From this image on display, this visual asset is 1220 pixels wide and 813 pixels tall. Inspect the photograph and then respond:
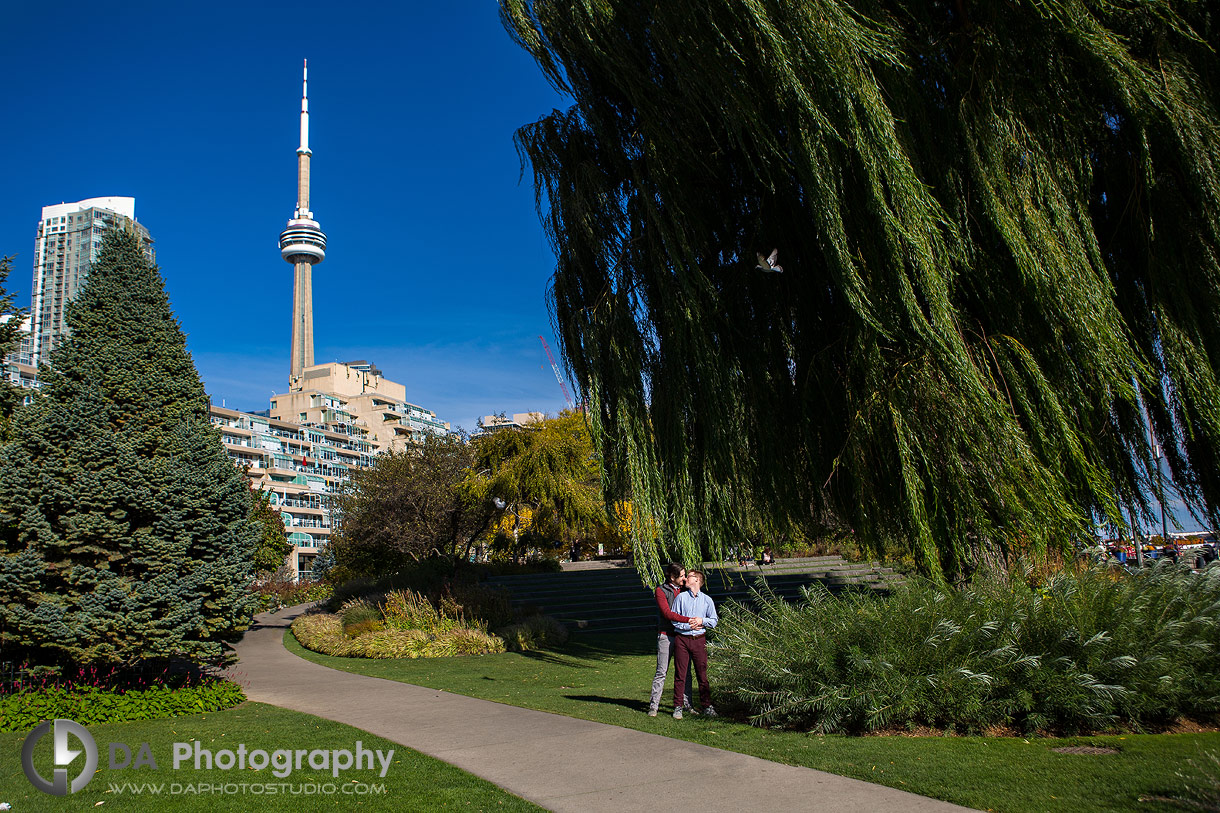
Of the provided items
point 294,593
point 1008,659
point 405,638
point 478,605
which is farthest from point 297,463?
point 1008,659

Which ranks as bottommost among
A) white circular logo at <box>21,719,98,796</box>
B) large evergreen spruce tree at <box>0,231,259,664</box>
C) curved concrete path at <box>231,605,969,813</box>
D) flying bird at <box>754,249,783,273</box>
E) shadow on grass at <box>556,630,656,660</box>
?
shadow on grass at <box>556,630,656,660</box>

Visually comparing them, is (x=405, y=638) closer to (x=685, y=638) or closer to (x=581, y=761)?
(x=685, y=638)

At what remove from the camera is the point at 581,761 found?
6.25 meters

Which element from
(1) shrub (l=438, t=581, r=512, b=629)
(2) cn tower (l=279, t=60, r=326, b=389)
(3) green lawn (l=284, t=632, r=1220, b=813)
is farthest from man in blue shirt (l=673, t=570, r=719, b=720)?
(2) cn tower (l=279, t=60, r=326, b=389)

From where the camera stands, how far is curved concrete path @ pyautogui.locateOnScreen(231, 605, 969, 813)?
16.3ft

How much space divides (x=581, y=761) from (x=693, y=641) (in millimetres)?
2062

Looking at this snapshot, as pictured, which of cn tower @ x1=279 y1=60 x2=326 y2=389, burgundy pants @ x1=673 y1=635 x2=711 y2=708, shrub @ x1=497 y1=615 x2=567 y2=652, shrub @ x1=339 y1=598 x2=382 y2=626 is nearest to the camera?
burgundy pants @ x1=673 y1=635 x2=711 y2=708

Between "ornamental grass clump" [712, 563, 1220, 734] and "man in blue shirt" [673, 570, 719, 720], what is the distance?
0.49 metres

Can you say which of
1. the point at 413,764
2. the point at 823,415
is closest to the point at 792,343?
the point at 823,415

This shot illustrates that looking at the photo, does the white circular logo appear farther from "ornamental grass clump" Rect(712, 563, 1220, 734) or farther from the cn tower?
the cn tower

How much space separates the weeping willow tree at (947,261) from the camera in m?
7.56

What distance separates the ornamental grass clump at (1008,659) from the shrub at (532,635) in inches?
372

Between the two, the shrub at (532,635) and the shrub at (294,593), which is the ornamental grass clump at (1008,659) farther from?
the shrub at (294,593)

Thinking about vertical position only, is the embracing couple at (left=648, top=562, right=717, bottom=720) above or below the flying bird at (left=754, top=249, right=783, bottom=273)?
below
